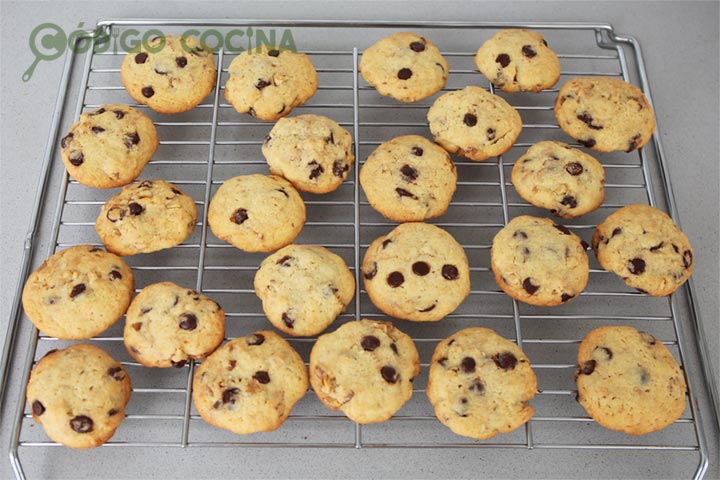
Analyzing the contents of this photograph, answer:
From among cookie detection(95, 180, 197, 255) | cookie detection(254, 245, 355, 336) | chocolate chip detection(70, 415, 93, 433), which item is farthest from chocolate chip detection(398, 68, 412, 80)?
chocolate chip detection(70, 415, 93, 433)

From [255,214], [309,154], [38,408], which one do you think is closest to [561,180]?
[309,154]

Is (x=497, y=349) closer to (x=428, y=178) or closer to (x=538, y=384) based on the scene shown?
(x=538, y=384)

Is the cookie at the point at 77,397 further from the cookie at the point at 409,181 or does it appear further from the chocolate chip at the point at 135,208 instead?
the cookie at the point at 409,181

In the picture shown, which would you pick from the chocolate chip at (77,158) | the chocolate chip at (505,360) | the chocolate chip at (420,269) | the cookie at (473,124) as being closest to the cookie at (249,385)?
the chocolate chip at (420,269)

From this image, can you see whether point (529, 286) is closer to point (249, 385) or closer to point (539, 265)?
point (539, 265)

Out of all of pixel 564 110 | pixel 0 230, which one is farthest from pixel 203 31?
pixel 564 110

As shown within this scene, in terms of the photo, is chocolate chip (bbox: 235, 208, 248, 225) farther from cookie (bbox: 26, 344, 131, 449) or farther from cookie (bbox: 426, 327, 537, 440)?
cookie (bbox: 426, 327, 537, 440)
